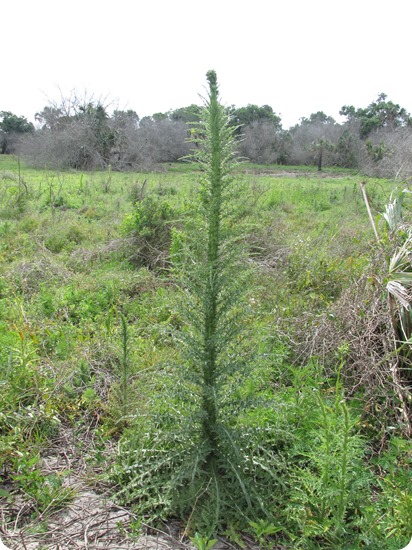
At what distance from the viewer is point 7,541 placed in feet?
6.68

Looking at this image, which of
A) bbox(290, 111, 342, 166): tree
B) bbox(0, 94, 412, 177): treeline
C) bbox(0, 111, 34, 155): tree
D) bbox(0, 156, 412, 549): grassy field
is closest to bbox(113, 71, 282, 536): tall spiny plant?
bbox(0, 156, 412, 549): grassy field

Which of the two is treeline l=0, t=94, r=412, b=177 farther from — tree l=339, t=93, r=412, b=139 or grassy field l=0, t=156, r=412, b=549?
grassy field l=0, t=156, r=412, b=549

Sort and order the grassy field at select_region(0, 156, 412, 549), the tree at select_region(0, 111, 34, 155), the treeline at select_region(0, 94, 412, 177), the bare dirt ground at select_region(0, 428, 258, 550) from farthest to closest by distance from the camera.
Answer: the tree at select_region(0, 111, 34, 155) < the treeline at select_region(0, 94, 412, 177) < the grassy field at select_region(0, 156, 412, 549) < the bare dirt ground at select_region(0, 428, 258, 550)

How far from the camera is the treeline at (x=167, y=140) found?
22.0m

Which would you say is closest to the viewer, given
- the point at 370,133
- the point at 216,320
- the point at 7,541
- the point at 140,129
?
the point at 7,541

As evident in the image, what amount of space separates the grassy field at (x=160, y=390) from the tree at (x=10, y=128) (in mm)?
33750

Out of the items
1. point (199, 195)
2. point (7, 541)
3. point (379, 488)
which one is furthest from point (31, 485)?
point (379, 488)

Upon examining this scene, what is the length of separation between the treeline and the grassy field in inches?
261

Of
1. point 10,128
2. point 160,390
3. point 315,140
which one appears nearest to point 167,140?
point 315,140

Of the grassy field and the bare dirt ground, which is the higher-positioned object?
the grassy field

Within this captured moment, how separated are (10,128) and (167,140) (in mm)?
19948

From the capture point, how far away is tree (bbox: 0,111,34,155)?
3565 cm

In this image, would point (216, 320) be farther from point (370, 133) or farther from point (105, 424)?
point (370, 133)

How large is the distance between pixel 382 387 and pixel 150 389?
171 cm
